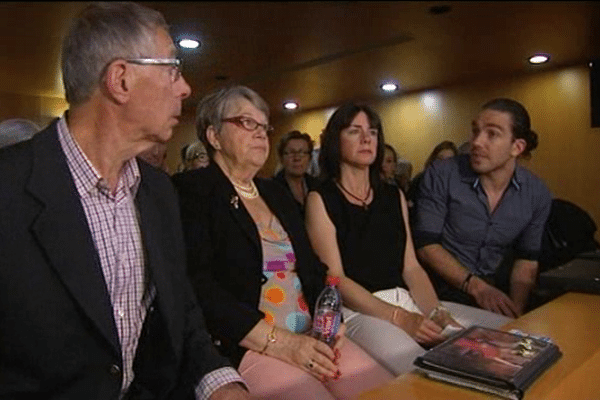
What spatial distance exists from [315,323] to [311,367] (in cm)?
17

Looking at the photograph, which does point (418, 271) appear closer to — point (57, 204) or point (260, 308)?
point (260, 308)

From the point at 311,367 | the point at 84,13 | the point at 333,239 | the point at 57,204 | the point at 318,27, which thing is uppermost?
the point at 318,27

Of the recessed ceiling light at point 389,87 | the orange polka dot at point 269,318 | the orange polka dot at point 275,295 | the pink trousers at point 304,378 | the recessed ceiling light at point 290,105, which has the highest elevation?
the recessed ceiling light at point 290,105

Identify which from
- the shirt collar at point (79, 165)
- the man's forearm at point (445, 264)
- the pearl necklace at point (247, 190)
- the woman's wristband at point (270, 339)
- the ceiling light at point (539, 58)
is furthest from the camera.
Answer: the ceiling light at point (539, 58)

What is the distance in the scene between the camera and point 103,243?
1.20 meters

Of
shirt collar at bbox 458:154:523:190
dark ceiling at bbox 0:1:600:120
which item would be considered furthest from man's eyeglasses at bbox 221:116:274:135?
dark ceiling at bbox 0:1:600:120

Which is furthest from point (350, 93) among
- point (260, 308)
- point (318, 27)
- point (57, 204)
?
point (57, 204)

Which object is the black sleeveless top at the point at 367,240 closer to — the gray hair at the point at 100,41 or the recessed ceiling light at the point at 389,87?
the gray hair at the point at 100,41

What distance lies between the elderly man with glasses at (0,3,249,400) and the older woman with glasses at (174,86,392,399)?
0.93 ft

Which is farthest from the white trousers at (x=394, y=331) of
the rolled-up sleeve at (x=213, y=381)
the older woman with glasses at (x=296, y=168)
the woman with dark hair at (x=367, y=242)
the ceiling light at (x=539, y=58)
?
the ceiling light at (x=539, y=58)

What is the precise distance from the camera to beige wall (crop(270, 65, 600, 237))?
652cm

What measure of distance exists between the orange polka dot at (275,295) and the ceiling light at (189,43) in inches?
160

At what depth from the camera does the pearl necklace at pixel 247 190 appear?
1.89m

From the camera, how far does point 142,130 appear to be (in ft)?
4.10
